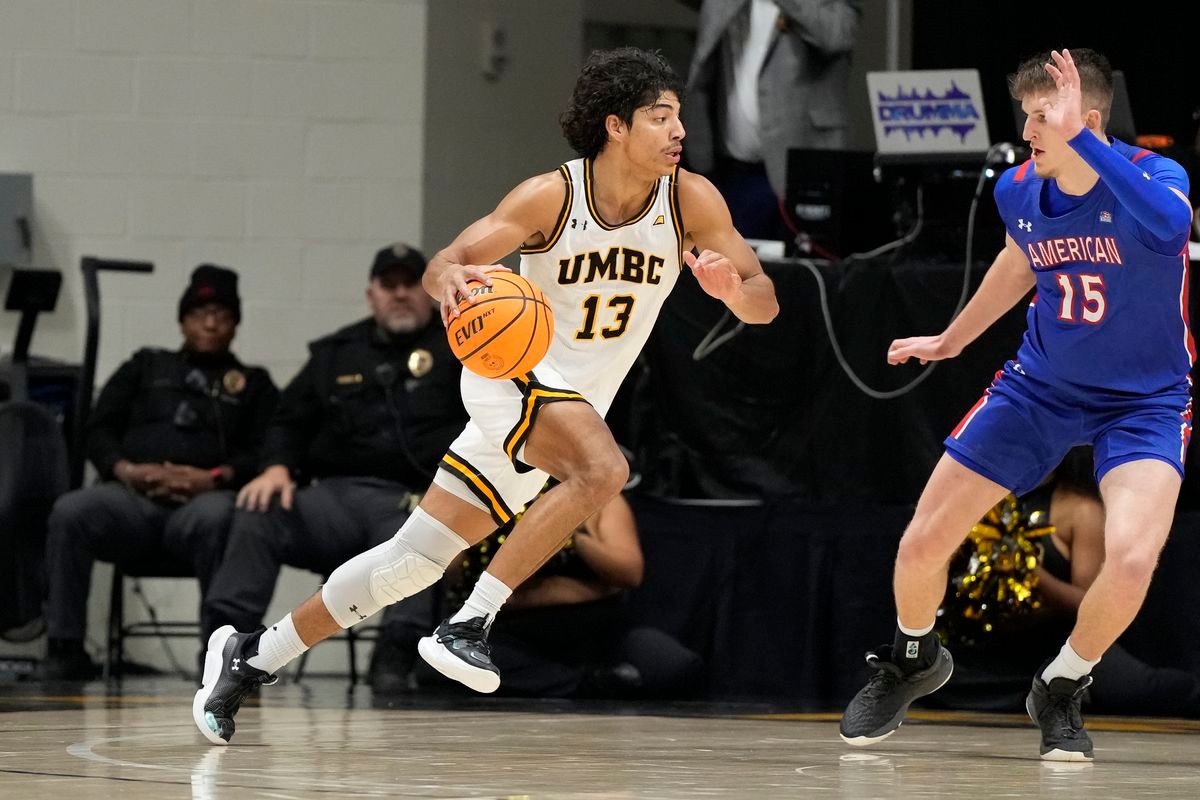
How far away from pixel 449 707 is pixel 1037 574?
6.24 ft

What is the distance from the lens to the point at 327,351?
743 centimetres

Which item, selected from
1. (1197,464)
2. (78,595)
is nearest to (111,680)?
(78,595)

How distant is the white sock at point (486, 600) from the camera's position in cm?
438

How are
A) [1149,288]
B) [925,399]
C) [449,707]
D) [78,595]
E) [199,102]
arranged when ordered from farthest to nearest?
[199,102] < [78,595] < [925,399] < [449,707] < [1149,288]

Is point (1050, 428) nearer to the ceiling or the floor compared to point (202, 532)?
nearer to the ceiling

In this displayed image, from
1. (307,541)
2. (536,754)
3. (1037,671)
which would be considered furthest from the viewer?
(307,541)

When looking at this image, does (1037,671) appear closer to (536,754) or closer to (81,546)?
(536,754)

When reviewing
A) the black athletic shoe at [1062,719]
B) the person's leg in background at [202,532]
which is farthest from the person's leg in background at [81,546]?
the black athletic shoe at [1062,719]

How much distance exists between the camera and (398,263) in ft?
23.8

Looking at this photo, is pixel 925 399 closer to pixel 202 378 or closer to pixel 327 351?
Result: pixel 327 351

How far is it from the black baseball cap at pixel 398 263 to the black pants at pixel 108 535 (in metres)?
1.02

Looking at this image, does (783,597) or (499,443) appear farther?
(783,597)

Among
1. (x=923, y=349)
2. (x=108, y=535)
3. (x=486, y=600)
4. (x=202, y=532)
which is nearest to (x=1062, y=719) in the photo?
(x=923, y=349)

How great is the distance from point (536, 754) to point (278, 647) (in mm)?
697
